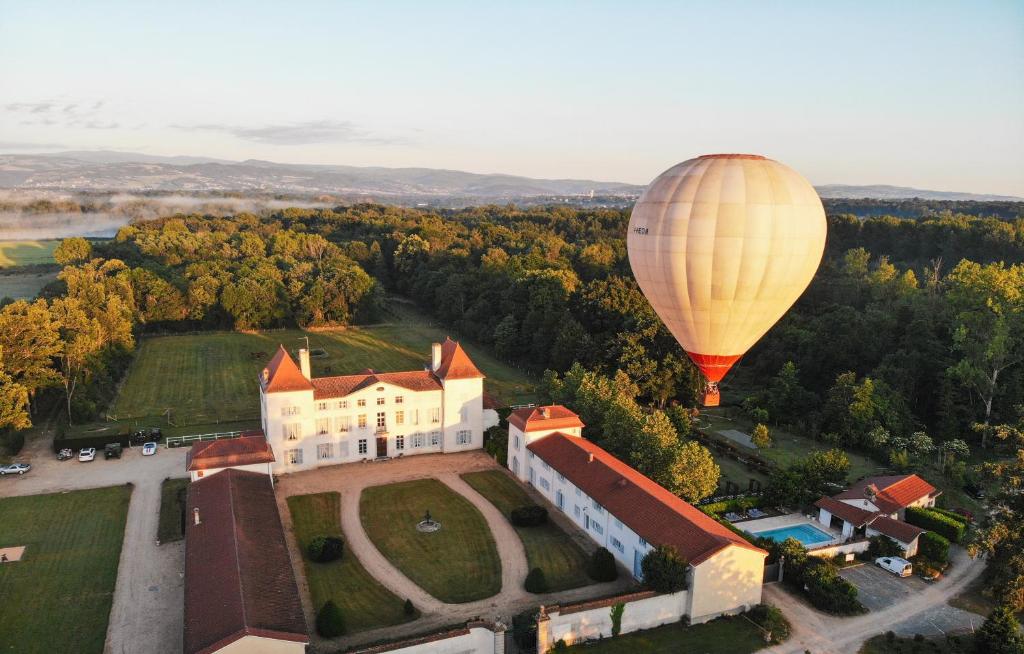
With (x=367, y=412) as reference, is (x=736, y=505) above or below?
below

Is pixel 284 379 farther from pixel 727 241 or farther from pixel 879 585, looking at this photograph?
pixel 879 585

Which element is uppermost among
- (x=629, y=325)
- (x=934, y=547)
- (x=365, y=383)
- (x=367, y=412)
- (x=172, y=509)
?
(x=629, y=325)

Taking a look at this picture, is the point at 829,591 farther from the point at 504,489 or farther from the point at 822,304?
the point at 822,304

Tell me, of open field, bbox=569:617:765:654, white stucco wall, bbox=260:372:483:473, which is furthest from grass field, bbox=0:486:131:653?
open field, bbox=569:617:765:654

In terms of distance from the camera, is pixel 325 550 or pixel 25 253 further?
pixel 25 253

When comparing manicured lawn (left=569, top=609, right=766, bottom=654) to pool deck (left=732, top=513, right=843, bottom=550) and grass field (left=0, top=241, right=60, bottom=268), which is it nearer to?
pool deck (left=732, top=513, right=843, bottom=550)

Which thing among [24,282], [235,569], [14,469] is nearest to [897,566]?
[235,569]
